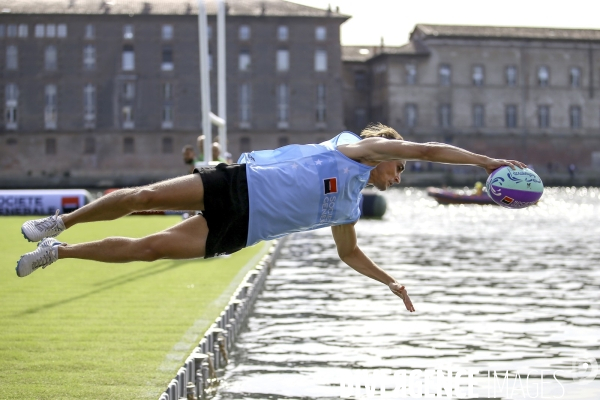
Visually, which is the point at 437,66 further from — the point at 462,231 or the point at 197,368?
the point at 197,368

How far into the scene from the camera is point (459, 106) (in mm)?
102562

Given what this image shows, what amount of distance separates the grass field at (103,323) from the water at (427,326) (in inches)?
33.6

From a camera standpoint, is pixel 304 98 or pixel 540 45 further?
pixel 540 45

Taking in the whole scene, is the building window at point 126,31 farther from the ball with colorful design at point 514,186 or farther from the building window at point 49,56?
the ball with colorful design at point 514,186

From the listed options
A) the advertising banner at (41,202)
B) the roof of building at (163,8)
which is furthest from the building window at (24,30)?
the advertising banner at (41,202)

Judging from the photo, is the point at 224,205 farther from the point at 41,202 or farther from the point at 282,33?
the point at 282,33

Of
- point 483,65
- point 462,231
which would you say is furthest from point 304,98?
point 462,231

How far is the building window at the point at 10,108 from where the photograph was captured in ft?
305

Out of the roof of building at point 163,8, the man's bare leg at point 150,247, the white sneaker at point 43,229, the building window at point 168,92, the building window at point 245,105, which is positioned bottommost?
the man's bare leg at point 150,247

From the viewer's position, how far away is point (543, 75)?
104750 mm

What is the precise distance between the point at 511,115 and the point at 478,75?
5.80 metres

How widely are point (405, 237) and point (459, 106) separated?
6917 cm

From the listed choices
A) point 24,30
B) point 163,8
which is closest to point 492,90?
point 163,8

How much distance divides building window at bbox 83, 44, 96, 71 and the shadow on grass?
77.0 metres
